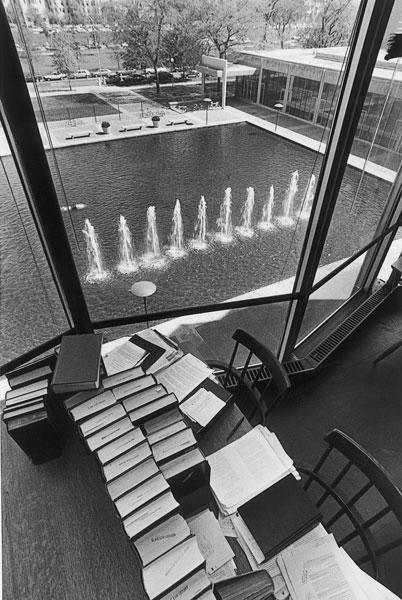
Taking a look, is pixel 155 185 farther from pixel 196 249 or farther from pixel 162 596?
pixel 162 596

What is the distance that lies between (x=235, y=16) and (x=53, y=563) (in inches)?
116

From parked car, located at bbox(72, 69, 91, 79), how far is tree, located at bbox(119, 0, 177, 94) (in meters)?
0.25

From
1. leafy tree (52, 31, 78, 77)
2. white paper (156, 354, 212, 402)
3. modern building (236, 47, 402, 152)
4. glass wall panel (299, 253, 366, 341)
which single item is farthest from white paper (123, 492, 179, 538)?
glass wall panel (299, 253, 366, 341)

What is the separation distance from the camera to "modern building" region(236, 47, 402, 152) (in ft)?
6.40

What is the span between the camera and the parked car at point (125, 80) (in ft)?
7.23

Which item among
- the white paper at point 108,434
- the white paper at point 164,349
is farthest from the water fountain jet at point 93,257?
the white paper at point 108,434

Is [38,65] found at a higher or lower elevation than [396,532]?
higher

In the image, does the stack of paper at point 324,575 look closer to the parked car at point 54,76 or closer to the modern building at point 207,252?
the modern building at point 207,252

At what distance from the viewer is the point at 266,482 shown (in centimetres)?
124

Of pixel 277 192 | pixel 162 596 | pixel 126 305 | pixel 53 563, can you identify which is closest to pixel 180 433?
pixel 162 596

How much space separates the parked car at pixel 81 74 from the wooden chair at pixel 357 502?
7.74 ft

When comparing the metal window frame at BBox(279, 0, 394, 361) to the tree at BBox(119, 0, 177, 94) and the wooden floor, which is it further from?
the wooden floor

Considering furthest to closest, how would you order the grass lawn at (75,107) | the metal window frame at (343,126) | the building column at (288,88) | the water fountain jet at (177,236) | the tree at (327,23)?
the water fountain jet at (177,236) → the building column at (288,88) → the grass lawn at (75,107) → the tree at (327,23) → the metal window frame at (343,126)

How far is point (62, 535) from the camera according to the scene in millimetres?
1064
